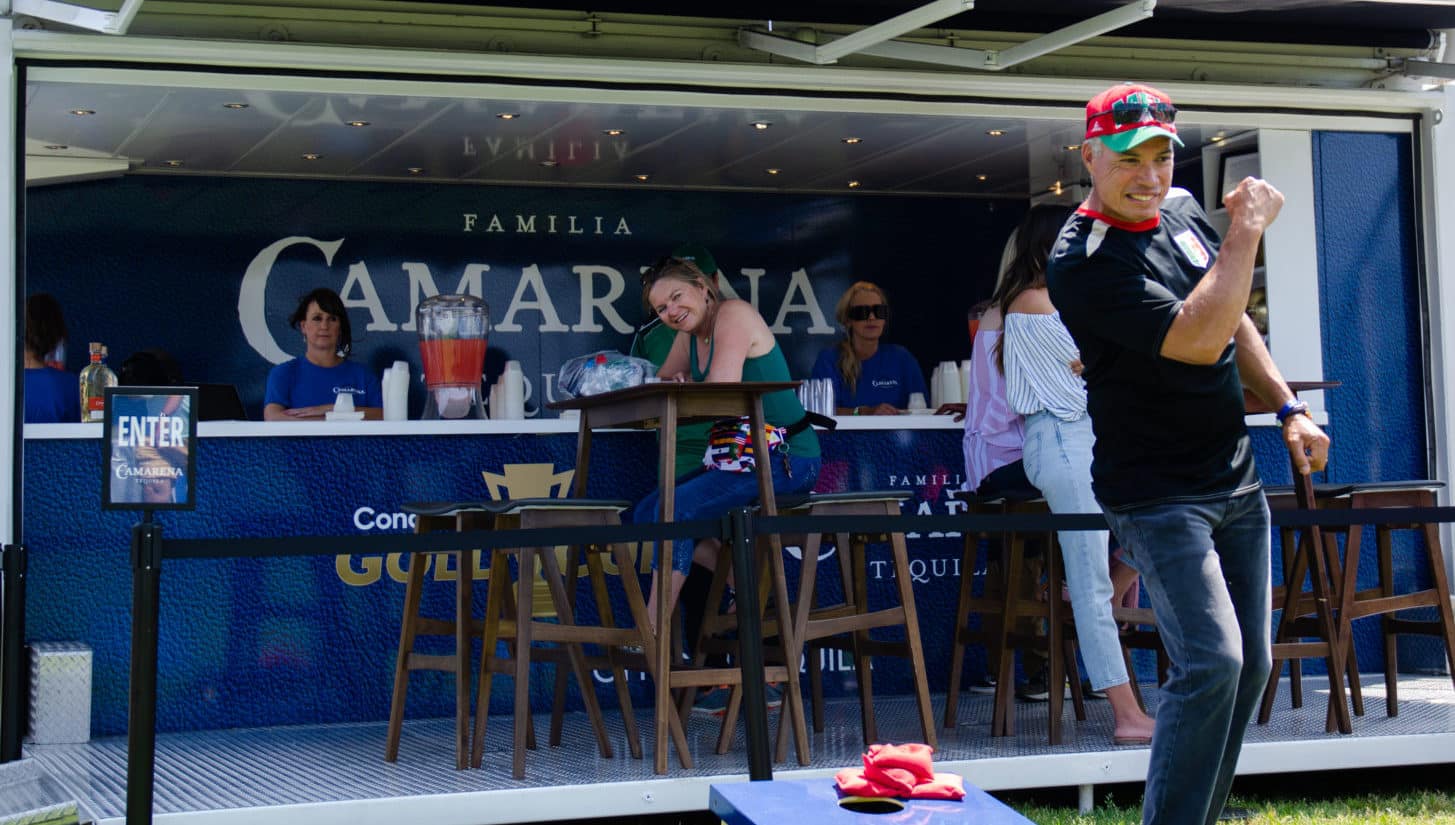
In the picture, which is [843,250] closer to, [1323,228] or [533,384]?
[533,384]

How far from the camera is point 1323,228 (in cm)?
620

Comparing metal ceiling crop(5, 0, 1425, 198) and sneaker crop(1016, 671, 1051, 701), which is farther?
sneaker crop(1016, 671, 1051, 701)

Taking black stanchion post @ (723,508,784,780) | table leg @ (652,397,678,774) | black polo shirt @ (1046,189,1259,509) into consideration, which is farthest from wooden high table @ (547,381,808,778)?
black polo shirt @ (1046,189,1259,509)

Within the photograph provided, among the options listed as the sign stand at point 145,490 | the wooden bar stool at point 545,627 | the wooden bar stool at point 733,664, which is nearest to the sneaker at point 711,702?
the wooden bar stool at point 733,664

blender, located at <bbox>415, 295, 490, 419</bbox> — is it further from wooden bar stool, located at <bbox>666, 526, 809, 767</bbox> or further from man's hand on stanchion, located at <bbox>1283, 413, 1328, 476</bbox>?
man's hand on stanchion, located at <bbox>1283, 413, 1328, 476</bbox>

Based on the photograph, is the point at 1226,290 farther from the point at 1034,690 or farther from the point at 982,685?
the point at 982,685

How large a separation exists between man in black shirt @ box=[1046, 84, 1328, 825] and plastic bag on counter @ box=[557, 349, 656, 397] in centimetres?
239

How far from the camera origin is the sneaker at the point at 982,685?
5.97m

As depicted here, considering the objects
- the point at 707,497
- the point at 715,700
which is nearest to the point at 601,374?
the point at 707,497

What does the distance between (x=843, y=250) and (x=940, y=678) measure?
10.2 ft

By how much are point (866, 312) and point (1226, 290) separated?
191 inches

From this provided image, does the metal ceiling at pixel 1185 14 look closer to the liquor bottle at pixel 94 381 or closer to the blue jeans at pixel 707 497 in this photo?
the blue jeans at pixel 707 497

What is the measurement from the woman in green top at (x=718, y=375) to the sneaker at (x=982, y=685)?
1.25 meters

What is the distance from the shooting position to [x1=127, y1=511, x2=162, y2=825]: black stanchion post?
10.9ft
